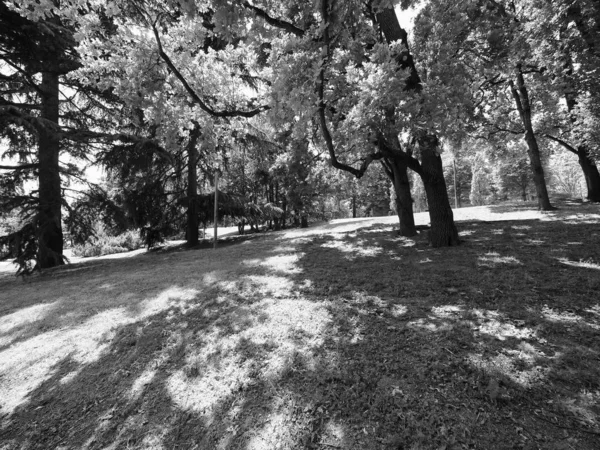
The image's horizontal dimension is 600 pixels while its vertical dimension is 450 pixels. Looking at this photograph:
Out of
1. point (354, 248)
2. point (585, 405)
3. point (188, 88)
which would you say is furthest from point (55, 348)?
point (354, 248)

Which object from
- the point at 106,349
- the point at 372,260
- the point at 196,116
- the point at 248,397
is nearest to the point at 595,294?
the point at 372,260

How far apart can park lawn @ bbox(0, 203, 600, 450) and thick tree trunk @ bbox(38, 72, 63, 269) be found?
3.78 meters

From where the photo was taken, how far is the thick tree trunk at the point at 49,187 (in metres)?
8.43

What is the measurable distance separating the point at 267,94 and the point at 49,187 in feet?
28.9

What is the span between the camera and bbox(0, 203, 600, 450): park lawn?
215cm

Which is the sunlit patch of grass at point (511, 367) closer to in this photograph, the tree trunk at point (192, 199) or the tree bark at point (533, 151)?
the tree bark at point (533, 151)

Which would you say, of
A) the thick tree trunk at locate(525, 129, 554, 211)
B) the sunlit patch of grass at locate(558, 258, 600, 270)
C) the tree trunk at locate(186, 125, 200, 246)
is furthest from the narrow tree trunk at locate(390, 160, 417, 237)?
the tree trunk at locate(186, 125, 200, 246)

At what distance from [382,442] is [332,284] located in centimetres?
294

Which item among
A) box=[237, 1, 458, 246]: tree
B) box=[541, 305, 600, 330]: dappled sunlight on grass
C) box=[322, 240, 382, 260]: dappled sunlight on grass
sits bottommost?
box=[541, 305, 600, 330]: dappled sunlight on grass

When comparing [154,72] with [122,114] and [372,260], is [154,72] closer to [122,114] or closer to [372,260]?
[372,260]

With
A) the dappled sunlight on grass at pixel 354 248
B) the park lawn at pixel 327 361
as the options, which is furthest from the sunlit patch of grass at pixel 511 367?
the dappled sunlight on grass at pixel 354 248

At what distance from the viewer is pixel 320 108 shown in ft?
15.4

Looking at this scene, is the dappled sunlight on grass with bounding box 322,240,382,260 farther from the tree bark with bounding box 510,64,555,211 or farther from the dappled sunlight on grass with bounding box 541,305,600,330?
the tree bark with bounding box 510,64,555,211

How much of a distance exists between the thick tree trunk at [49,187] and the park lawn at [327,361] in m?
3.78
